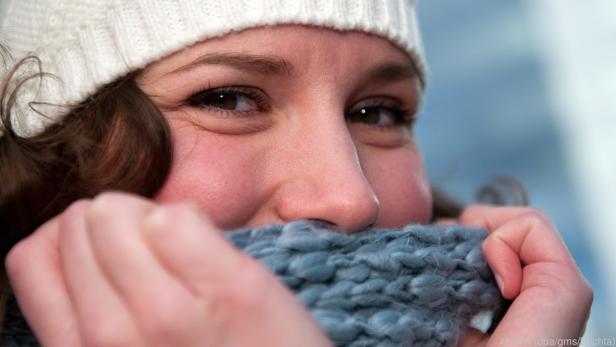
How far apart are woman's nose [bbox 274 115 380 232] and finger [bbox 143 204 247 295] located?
1.06 feet

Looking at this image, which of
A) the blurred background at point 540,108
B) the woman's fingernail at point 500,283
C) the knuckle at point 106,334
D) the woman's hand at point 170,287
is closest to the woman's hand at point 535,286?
the woman's fingernail at point 500,283

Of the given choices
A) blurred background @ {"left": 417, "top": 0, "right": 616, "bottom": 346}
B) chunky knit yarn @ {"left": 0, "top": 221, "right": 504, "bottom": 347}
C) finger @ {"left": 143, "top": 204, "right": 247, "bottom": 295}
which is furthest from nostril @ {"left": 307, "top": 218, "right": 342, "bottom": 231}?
blurred background @ {"left": 417, "top": 0, "right": 616, "bottom": 346}

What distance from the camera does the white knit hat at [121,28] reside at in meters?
1.00

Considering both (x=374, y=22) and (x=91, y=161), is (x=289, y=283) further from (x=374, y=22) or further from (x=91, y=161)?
(x=374, y=22)

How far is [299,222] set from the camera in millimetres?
853

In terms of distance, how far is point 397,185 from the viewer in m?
1.13

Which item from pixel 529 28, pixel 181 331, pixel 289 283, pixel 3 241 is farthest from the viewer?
pixel 529 28

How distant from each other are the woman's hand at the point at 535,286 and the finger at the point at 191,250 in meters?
0.47

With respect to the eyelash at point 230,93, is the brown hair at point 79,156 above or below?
below

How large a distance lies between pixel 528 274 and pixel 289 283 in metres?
0.40

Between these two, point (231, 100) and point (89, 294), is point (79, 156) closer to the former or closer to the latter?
point (231, 100)

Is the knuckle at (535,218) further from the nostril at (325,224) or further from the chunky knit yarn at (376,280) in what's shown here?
the nostril at (325,224)

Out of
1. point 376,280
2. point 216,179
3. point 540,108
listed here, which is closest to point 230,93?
point 216,179

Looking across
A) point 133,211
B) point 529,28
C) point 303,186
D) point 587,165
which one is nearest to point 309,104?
point 303,186
